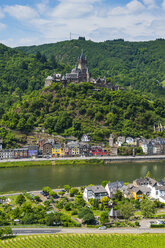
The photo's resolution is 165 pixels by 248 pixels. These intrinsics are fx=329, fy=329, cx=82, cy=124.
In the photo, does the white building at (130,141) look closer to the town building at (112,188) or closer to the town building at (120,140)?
the town building at (120,140)

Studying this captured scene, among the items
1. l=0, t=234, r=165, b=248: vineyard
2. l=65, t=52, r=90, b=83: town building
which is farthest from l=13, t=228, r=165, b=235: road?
l=65, t=52, r=90, b=83: town building

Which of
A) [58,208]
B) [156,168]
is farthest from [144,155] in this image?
[58,208]

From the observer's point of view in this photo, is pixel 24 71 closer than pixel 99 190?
No

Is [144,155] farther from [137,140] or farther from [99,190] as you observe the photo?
[99,190]

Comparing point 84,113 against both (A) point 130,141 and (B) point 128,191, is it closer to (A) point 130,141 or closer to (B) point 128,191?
(A) point 130,141

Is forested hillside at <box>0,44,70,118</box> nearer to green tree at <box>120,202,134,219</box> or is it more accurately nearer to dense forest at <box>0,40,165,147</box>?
dense forest at <box>0,40,165,147</box>

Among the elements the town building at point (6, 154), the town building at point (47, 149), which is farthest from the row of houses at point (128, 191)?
the town building at point (6, 154)
